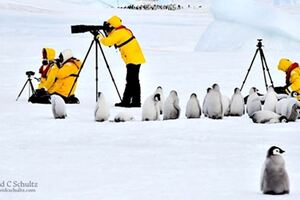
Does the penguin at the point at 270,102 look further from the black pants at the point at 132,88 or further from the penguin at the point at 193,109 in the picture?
the black pants at the point at 132,88

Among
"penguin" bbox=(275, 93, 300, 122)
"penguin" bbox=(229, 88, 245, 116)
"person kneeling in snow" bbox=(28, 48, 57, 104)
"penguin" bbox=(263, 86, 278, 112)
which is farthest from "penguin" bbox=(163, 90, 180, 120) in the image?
"person kneeling in snow" bbox=(28, 48, 57, 104)

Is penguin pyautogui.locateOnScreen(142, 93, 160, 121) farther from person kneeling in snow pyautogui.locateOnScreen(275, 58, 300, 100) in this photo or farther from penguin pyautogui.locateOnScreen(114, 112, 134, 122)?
person kneeling in snow pyautogui.locateOnScreen(275, 58, 300, 100)

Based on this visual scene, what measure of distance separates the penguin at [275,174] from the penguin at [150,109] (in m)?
3.55

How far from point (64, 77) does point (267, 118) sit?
133 inches

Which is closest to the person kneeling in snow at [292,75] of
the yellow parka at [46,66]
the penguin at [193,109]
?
the penguin at [193,109]

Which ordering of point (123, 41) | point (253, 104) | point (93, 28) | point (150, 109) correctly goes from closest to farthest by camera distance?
1. point (150, 109)
2. point (253, 104)
3. point (123, 41)
4. point (93, 28)

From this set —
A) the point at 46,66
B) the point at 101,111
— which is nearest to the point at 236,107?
the point at 101,111

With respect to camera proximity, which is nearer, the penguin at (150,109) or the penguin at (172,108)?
the penguin at (150,109)

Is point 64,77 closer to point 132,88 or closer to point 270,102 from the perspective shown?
point 132,88

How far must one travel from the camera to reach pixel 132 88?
9.50 metres

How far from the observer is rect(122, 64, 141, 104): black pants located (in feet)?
30.9

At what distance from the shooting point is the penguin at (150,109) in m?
7.63

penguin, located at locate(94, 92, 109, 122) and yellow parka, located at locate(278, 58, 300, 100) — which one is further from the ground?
yellow parka, located at locate(278, 58, 300, 100)

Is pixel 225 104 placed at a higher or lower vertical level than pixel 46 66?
lower
